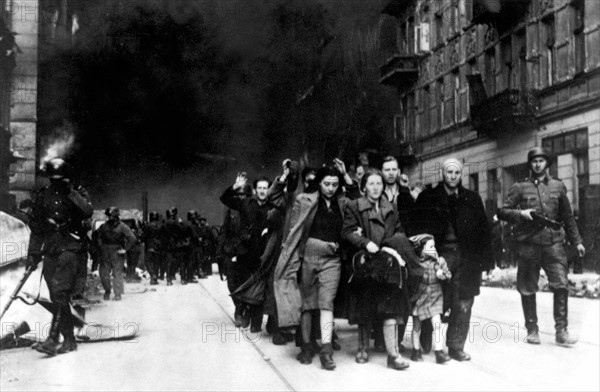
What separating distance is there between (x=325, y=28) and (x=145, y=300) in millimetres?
6872

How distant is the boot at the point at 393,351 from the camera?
6746mm

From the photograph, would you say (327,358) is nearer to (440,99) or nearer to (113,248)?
(113,248)

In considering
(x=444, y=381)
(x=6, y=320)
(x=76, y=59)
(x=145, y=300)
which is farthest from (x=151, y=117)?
(x=444, y=381)

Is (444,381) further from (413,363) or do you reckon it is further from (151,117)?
(151,117)

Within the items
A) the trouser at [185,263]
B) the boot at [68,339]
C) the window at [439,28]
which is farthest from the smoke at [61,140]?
the window at [439,28]

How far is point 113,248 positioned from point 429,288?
10.3 metres

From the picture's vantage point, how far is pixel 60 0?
46.5 ft

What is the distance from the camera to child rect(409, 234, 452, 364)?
7.34 metres

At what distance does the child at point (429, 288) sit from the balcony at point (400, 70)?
2596 cm

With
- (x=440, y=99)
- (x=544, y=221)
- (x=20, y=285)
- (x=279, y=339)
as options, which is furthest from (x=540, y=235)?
(x=440, y=99)

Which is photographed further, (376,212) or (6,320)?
(6,320)

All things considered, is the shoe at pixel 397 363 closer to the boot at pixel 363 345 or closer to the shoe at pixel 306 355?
the boot at pixel 363 345

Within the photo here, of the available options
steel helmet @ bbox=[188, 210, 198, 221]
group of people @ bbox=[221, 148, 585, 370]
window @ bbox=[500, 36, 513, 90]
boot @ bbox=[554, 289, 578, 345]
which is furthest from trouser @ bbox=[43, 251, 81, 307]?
window @ bbox=[500, 36, 513, 90]

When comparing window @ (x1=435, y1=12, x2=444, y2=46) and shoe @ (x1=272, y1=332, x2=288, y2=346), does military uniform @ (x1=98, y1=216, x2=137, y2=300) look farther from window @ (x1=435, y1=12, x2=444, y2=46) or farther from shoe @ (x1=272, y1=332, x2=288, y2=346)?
window @ (x1=435, y1=12, x2=444, y2=46)
